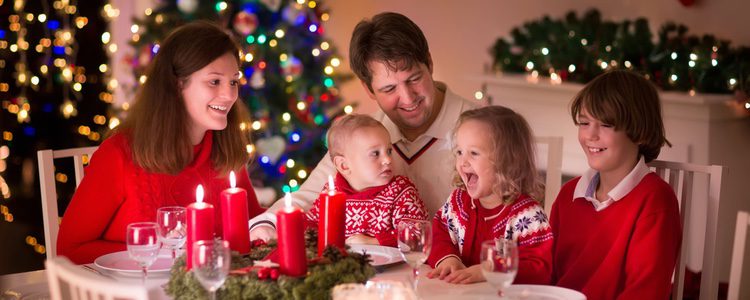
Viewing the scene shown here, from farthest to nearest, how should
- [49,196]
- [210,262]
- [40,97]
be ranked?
[40,97]
[49,196]
[210,262]

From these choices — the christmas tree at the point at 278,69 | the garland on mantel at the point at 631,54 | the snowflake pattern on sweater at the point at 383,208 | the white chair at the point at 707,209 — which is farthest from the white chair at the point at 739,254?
the christmas tree at the point at 278,69

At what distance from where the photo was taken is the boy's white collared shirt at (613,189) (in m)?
2.60

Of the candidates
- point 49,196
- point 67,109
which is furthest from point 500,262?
point 67,109

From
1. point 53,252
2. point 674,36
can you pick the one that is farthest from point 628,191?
point 674,36

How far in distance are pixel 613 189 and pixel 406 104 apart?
70 cm

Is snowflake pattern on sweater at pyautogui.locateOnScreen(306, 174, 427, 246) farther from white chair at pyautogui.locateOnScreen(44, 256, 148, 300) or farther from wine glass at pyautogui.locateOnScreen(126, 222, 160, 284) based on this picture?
white chair at pyautogui.locateOnScreen(44, 256, 148, 300)

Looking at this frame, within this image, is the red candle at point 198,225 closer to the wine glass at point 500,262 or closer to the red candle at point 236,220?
the red candle at point 236,220

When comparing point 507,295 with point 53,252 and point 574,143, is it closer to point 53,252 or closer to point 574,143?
point 53,252

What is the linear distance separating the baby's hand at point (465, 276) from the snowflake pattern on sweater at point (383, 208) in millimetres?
572

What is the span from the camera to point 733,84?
14.4 ft

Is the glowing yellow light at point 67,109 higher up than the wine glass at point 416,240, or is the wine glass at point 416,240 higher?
the glowing yellow light at point 67,109

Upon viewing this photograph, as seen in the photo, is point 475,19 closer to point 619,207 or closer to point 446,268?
point 619,207

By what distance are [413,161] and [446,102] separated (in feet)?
0.72

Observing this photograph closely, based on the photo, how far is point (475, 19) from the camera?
6137 millimetres
